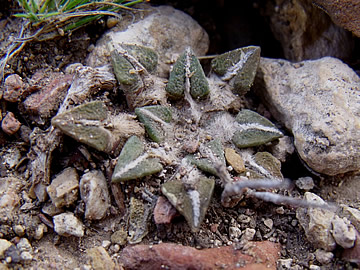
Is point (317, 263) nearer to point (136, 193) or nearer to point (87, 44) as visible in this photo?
point (136, 193)

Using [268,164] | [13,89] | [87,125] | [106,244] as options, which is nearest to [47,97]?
[13,89]

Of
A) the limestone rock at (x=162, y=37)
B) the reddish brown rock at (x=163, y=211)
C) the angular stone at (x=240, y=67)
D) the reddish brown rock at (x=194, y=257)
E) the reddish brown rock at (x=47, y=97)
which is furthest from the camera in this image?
the limestone rock at (x=162, y=37)

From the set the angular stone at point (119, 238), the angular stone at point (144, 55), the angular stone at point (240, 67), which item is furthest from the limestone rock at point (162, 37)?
the angular stone at point (119, 238)

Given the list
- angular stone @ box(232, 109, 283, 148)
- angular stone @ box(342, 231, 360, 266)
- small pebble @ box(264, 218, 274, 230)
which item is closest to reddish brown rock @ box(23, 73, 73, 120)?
angular stone @ box(232, 109, 283, 148)

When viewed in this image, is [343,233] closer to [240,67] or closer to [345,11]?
[240,67]

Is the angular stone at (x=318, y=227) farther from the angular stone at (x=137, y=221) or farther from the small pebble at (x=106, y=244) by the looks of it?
the small pebble at (x=106, y=244)

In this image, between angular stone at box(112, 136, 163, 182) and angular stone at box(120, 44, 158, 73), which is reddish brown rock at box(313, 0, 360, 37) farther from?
angular stone at box(112, 136, 163, 182)
